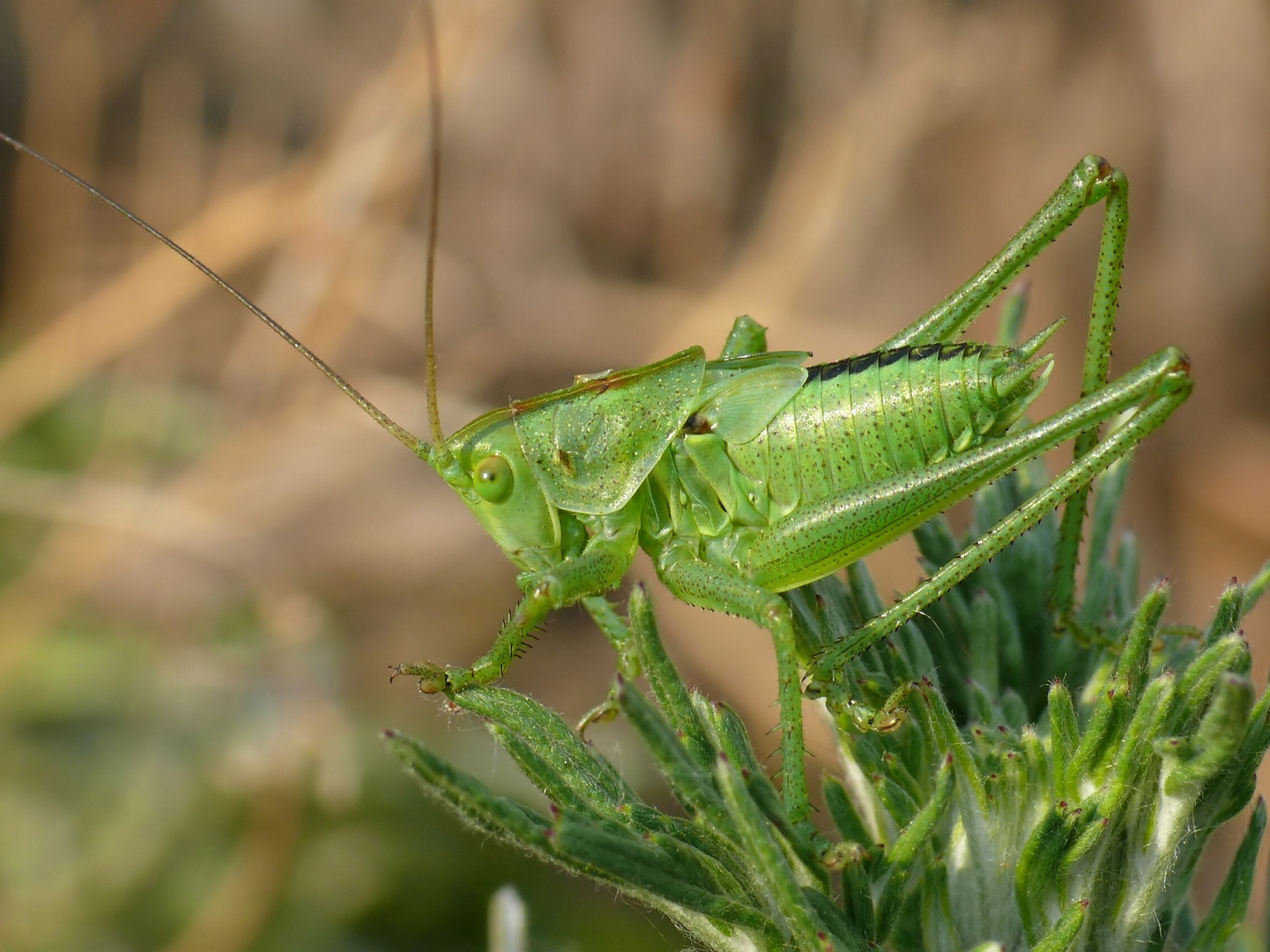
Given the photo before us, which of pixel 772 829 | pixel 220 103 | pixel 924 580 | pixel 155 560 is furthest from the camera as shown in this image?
pixel 220 103

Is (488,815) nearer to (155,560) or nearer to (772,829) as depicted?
(772,829)

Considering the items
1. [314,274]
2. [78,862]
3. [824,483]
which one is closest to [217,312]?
[314,274]

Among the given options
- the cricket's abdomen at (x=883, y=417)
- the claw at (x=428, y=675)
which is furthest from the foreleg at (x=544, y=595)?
the cricket's abdomen at (x=883, y=417)

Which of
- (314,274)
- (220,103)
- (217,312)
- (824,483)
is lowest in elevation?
(824,483)

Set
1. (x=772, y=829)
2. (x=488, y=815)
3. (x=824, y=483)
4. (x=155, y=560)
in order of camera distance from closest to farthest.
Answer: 1. (x=488, y=815)
2. (x=772, y=829)
3. (x=824, y=483)
4. (x=155, y=560)

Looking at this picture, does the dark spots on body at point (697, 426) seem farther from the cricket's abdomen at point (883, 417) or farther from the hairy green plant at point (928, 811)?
the hairy green plant at point (928, 811)

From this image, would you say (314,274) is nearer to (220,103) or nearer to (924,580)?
(220,103)

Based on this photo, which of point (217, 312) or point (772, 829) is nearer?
point (772, 829)

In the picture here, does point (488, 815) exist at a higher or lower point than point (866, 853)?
higher
